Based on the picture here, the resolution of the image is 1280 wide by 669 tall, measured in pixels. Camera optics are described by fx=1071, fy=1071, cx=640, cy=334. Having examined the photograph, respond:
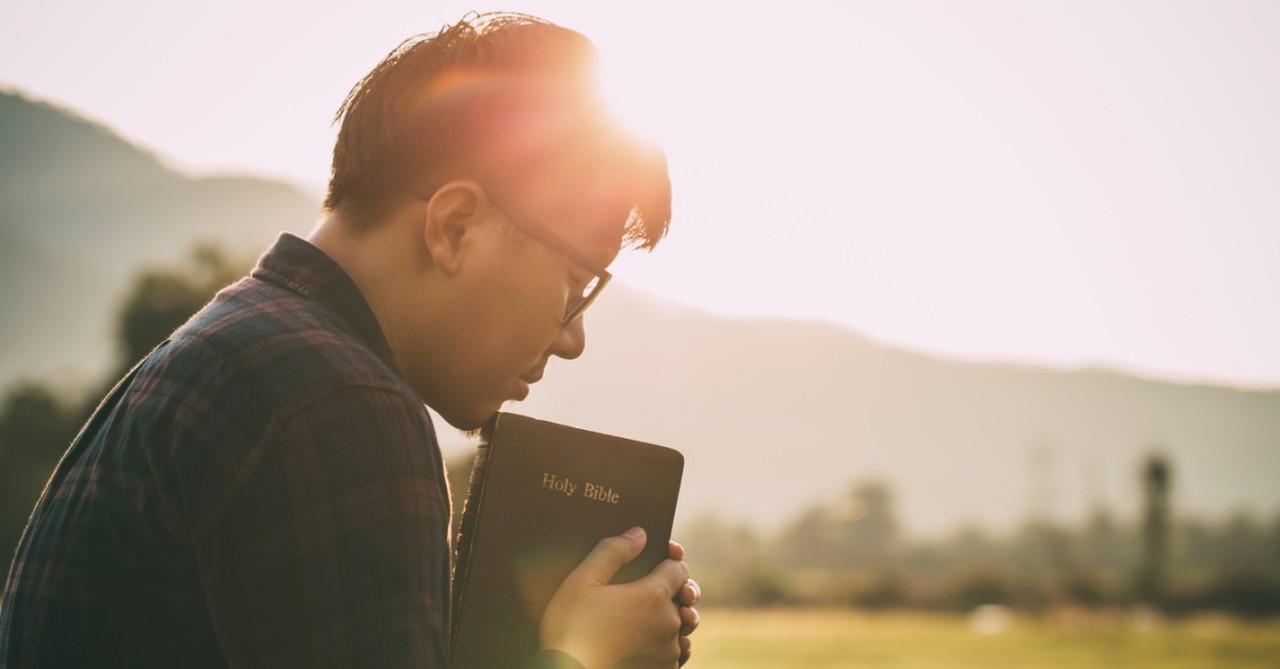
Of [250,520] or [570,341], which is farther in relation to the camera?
[570,341]

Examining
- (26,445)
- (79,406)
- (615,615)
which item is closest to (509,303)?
(615,615)

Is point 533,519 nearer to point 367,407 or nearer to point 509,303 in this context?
point 509,303

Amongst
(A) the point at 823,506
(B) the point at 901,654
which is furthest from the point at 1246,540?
(B) the point at 901,654

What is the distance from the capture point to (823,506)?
14975cm

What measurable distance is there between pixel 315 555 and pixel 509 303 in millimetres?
731

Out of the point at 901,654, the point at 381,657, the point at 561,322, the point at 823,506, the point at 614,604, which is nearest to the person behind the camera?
the point at 381,657

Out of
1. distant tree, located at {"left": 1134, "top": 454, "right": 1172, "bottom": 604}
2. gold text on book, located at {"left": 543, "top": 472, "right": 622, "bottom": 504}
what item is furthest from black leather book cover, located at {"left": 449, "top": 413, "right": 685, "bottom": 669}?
distant tree, located at {"left": 1134, "top": 454, "right": 1172, "bottom": 604}

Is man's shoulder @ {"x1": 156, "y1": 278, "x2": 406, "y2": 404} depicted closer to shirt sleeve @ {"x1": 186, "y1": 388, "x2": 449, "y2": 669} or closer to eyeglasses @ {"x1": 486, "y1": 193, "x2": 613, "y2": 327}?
shirt sleeve @ {"x1": 186, "y1": 388, "x2": 449, "y2": 669}

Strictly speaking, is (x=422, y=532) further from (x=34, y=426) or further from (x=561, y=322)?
(x=34, y=426)

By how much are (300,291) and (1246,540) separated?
181 meters

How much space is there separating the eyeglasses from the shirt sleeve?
64 cm

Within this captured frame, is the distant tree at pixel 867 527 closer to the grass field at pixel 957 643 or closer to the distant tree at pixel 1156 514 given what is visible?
the distant tree at pixel 1156 514

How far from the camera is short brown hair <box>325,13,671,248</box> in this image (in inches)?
75.4

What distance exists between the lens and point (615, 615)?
184 centimetres
